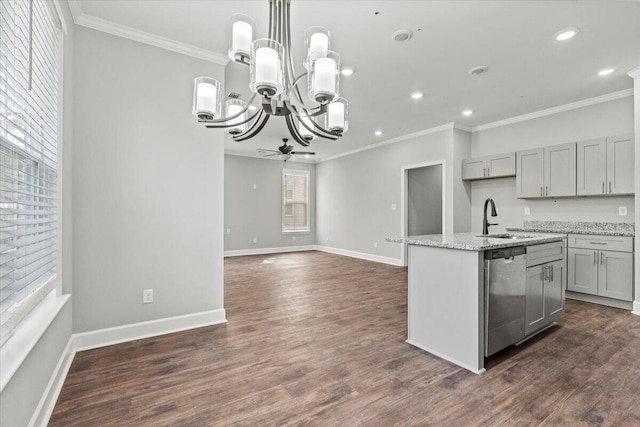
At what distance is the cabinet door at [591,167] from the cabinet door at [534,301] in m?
2.11

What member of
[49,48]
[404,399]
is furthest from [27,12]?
[404,399]

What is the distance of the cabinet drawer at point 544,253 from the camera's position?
258 centimetres

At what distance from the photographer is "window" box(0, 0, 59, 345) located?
131cm

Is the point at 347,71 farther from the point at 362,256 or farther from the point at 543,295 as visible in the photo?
the point at 362,256

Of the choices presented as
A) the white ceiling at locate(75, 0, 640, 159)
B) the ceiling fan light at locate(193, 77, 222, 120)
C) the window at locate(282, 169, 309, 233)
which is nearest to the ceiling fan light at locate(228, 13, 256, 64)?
the ceiling fan light at locate(193, 77, 222, 120)

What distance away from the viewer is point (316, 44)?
1693 millimetres

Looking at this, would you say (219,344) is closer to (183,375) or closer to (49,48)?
(183,375)

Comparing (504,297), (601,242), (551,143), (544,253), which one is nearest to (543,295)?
(544,253)

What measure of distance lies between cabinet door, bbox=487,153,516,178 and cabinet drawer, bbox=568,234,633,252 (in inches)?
50.6

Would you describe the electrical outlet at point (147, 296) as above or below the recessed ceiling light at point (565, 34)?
below

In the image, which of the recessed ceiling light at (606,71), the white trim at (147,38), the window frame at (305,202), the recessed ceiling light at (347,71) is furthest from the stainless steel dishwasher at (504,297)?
the window frame at (305,202)

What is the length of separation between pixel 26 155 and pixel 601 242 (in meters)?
5.53

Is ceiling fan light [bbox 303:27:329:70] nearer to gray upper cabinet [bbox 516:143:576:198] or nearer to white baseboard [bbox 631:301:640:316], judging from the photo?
gray upper cabinet [bbox 516:143:576:198]

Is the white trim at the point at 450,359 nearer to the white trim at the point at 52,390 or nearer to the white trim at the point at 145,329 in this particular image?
the white trim at the point at 145,329
